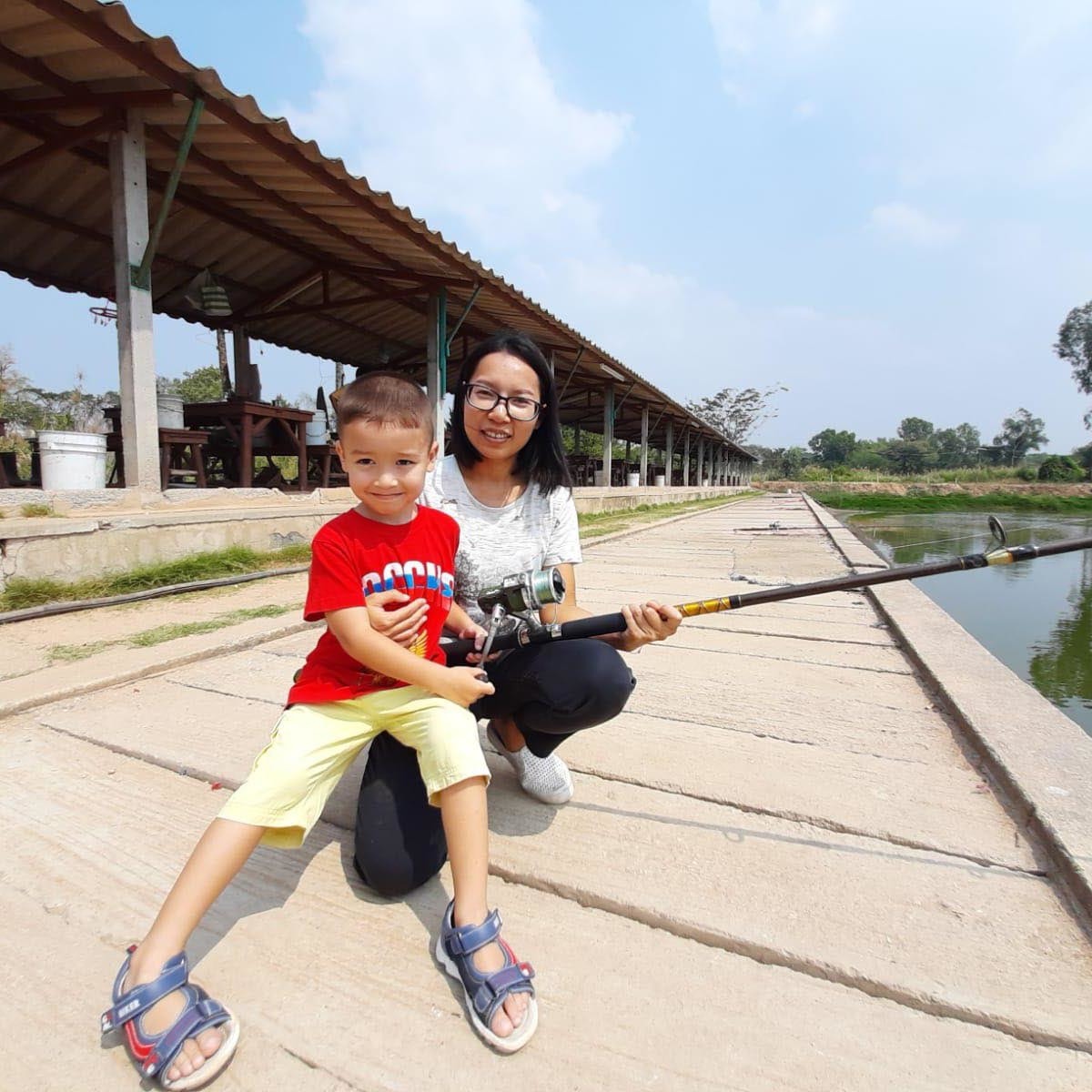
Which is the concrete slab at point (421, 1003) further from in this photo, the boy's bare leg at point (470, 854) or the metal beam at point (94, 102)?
the metal beam at point (94, 102)

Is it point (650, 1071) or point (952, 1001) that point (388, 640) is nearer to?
point (650, 1071)

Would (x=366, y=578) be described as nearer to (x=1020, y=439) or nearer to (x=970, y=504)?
(x=970, y=504)

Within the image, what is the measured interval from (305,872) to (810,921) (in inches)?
38.9

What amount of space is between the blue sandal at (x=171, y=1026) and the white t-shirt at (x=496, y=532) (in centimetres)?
92

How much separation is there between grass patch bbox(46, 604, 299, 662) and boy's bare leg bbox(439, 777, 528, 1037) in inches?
87.4

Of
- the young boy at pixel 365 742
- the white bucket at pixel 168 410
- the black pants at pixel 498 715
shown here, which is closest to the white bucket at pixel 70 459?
the white bucket at pixel 168 410

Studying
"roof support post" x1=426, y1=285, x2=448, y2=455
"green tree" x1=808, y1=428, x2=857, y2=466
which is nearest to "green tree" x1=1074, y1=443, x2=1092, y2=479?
"green tree" x1=808, y1=428, x2=857, y2=466

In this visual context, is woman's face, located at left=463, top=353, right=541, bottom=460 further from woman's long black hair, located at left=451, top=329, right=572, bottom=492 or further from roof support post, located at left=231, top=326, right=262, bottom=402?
roof support post, located at left=231, top=326, right=262, bottom=402

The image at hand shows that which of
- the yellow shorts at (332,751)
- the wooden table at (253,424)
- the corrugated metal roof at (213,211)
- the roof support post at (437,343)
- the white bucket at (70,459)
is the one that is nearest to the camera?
the yellow shorts at (332,751)

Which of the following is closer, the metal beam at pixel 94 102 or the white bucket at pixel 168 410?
the metal beam at pixel 94 102

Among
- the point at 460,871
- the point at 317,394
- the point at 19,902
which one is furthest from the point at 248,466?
the point at 460,871

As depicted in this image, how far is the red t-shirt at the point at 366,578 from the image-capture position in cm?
127

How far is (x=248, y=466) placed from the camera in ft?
19.2

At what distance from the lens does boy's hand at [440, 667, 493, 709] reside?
124 cm
